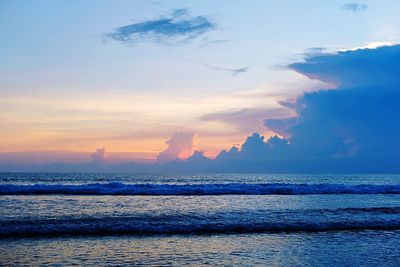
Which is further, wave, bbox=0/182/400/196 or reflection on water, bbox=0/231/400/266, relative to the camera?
wave, bbox=0/182/400/196

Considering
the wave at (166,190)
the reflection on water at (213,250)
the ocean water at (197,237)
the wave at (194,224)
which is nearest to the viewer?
the reflection on water at (213,250)

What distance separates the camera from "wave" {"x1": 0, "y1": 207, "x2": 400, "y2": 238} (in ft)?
48.2

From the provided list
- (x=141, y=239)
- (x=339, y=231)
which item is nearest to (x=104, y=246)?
(x=141, y=239)

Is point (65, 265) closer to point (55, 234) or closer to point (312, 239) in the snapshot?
point (55, 234)

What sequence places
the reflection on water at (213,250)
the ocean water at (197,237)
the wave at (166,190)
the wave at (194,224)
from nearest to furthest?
the reflection on water at (213,250)
the ocean water at (197,237)
the wave at (194,224)
the wave at (166,190)

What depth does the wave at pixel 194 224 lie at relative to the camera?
14703mm

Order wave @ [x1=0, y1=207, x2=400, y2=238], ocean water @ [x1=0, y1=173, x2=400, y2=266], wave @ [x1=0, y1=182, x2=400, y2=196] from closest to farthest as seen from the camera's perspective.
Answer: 1. ocean water @ [x1=0, y1=173, x2=400, y2=266]
2. wave @ [x1=0, y1=207, x2=400, y2=238]
3. wave @ [x1=0, y1=182, x2=400, y2=196]

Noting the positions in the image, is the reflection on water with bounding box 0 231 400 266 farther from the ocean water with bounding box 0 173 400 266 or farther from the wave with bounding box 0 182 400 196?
the wave with bounding box 0 182 400 196

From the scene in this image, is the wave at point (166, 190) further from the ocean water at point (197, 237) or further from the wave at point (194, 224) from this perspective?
the wave at point (194, 224)

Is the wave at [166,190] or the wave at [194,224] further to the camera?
the wave at [166,190]

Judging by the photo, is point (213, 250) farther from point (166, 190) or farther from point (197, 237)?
point (166, 190)

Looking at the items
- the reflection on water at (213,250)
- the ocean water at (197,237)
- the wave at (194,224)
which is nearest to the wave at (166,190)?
the ocean water at (197,237)

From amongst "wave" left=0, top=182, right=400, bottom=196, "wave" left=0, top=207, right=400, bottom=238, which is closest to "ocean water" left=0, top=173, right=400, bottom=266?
"wave" left=0, top=207, right=400, bottom=238

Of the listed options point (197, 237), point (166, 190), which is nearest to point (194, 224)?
point (197, 237)
